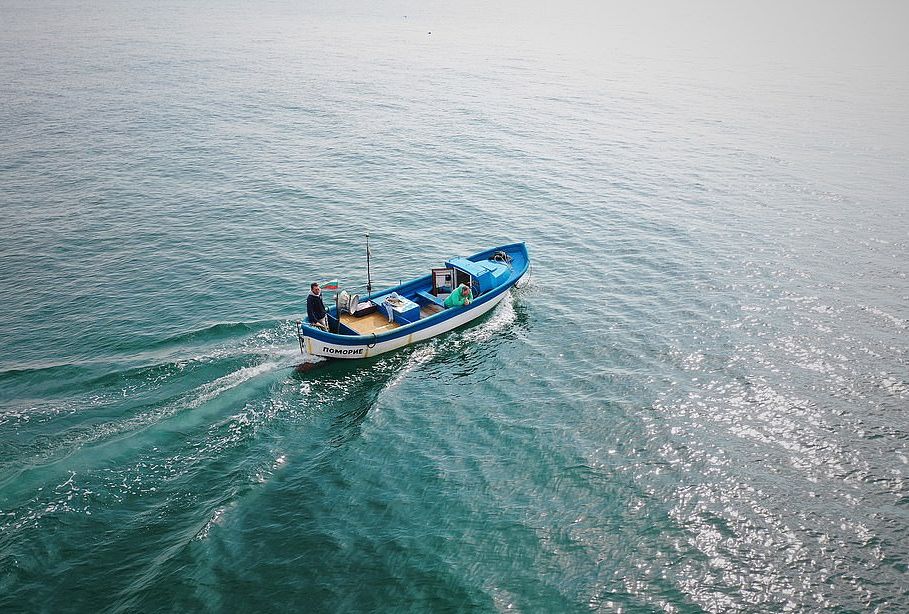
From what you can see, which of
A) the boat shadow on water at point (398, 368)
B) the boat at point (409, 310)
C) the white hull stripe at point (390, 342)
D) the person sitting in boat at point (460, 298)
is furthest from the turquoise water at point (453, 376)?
the person sitting in boat at point (460, 298)


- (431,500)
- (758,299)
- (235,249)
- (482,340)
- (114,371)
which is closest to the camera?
(431,500)

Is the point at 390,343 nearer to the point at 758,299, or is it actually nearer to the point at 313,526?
the point at 313,526

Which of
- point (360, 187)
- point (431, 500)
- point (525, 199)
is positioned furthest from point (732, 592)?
point (360, 187)

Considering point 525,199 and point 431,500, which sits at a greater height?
point 525,199

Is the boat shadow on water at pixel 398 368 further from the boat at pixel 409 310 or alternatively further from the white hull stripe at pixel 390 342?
the boat at pixel 409 310

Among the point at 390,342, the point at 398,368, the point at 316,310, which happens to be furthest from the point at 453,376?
the point at 316,310

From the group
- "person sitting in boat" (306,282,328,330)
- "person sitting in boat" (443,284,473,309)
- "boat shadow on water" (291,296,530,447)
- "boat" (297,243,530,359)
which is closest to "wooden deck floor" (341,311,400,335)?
"boat" (297,243,530,359)

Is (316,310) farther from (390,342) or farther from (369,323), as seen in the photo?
(390,342)
